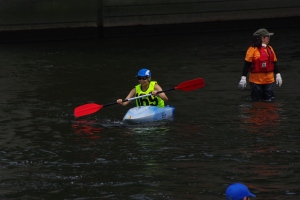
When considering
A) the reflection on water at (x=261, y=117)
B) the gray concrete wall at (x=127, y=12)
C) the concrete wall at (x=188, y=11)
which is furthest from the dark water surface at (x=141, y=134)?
the concrete wall at (x=188, y=11)

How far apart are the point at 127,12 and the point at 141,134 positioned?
14778 mm

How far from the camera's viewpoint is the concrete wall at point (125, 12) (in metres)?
27.2

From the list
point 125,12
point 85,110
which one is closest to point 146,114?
point 85,110

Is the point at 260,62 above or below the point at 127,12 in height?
below

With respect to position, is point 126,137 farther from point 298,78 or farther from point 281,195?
point 298,78

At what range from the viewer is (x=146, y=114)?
14.5m

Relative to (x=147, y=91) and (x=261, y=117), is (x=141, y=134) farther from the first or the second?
(x=261, y=117)

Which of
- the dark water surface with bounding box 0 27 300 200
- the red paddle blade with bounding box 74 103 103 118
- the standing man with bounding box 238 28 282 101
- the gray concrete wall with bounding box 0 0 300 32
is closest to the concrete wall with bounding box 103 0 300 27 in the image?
the gray concrete wall with bounding box 0 0 300 32

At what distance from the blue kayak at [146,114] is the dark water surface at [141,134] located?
14 centimetres

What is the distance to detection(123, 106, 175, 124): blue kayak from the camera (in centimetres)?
1448

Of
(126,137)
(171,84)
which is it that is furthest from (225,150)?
(171,84)

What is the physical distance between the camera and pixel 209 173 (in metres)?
11.2

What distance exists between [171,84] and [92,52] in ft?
20.6

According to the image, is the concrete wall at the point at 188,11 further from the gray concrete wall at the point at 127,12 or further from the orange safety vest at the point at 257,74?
the orange safety vest at the point at 257,74
